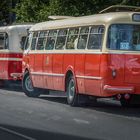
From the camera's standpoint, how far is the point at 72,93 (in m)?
19.8

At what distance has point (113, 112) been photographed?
59.3ft

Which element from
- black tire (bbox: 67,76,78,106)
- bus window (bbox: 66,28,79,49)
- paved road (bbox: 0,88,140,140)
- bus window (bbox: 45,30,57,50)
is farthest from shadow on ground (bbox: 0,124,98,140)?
bus window (bbox: 45,30,57,50)

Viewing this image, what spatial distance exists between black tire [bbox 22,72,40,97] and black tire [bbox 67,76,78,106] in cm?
407

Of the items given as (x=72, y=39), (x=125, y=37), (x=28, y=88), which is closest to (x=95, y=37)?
(x=125, y=37)

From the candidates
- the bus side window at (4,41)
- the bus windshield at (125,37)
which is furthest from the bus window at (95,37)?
the bus side window at (4,41)

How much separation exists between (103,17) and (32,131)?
5.52 m

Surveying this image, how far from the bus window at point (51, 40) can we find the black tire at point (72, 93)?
216 centimetres

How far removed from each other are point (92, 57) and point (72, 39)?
7.01 ft

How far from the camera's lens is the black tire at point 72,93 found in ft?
63.8

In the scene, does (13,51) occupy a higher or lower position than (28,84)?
higher

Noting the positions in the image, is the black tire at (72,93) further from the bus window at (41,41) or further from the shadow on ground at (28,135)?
the shadow on ground at (28,135)

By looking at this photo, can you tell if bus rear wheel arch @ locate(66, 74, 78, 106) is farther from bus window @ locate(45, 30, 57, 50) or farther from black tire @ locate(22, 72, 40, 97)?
black tire @ locate(22, 72, 40, 97)

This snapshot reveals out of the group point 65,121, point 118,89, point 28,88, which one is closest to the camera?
point 65,121

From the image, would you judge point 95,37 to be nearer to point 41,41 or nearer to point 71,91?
point 71,91
